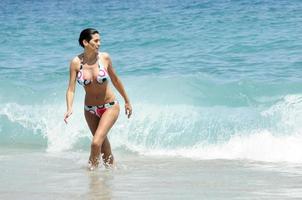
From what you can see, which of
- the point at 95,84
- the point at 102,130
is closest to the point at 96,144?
the point at 102,130

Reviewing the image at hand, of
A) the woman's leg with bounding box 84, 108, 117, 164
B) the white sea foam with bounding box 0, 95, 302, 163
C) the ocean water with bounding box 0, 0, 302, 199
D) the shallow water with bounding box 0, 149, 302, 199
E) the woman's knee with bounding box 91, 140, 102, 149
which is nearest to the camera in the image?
the shallow water with bounding box 0, 149, 302, 199

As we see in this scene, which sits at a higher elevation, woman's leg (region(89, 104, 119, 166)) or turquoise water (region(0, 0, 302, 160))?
turquoise water (region(0, 0, 302, 160))

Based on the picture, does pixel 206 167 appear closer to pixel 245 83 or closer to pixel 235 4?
pixel 245 83

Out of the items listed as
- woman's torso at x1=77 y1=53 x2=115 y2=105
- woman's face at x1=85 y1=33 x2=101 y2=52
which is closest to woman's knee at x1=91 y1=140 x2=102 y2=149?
woman's torso at x1=77 y1=53 x2=115 y2=105

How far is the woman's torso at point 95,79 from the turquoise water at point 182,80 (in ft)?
7.06

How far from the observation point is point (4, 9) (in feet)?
94.6

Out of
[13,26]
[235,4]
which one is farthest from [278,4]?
[13,26]

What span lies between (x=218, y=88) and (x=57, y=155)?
3474 millimetres

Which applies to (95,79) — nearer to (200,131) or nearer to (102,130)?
(102,130)

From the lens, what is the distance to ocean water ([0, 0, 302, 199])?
7.41 meters

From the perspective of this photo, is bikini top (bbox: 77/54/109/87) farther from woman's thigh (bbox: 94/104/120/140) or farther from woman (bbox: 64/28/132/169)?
woman's thigh (bbox: 94/104/120/140)

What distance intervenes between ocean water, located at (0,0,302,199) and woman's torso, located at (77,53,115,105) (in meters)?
0.76

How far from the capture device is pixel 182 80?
13.1m

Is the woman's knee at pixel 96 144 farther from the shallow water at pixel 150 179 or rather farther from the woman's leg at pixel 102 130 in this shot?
the shallow water at pixel 150 179
